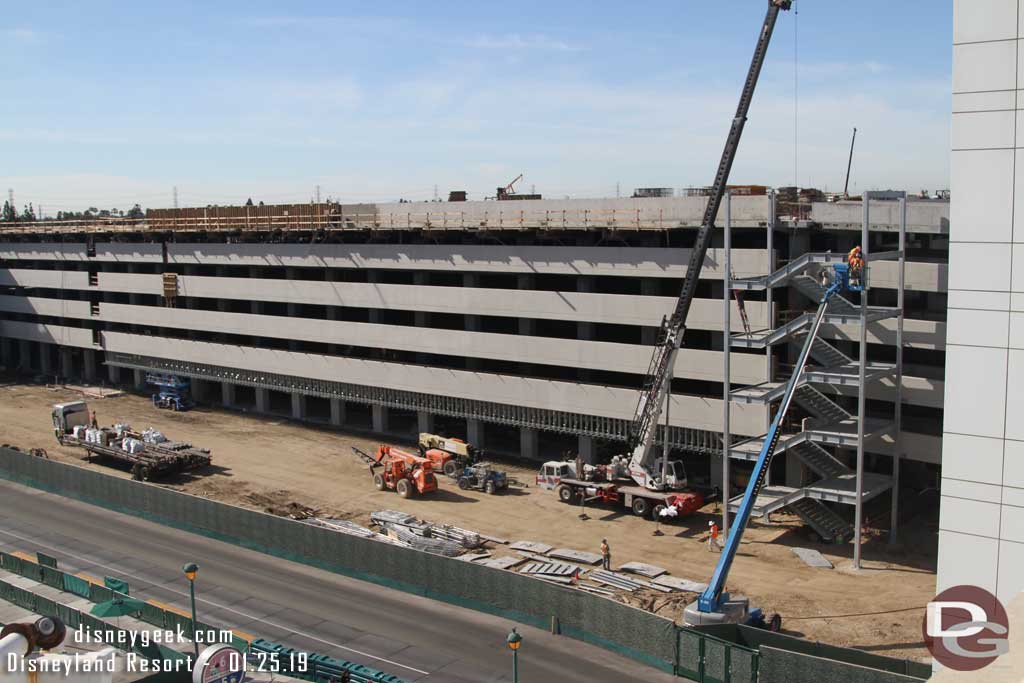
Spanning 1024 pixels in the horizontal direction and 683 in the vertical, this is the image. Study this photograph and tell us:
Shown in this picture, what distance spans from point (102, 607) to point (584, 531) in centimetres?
2141

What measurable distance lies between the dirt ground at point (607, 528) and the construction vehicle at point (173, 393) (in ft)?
17.8

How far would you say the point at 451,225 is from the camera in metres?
59.6

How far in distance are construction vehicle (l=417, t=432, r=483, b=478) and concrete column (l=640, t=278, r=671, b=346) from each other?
11.9 meters

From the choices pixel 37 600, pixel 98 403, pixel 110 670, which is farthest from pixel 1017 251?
pixel 98 403

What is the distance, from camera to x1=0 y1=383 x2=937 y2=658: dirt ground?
3462 cm

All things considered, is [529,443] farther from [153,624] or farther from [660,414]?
[153,624]

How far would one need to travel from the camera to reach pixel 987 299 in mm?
20281

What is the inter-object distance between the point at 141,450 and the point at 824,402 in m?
38.0

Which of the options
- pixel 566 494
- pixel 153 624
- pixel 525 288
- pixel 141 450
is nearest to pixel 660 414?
pixel 566 494

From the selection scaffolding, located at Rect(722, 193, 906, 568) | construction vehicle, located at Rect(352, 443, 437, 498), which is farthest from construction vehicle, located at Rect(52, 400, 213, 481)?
scaffolding, located at Rect(722, 193, 906, 568)

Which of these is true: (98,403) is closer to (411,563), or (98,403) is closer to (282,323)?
(282,323)

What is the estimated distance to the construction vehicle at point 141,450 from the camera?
181 feet

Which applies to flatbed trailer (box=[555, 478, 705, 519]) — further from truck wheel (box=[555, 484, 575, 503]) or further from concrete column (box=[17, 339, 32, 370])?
concrete column (box=[17, 339, 32, 370])

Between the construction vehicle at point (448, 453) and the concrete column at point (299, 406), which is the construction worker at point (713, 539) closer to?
the construction vehicle at point (448, 453)
